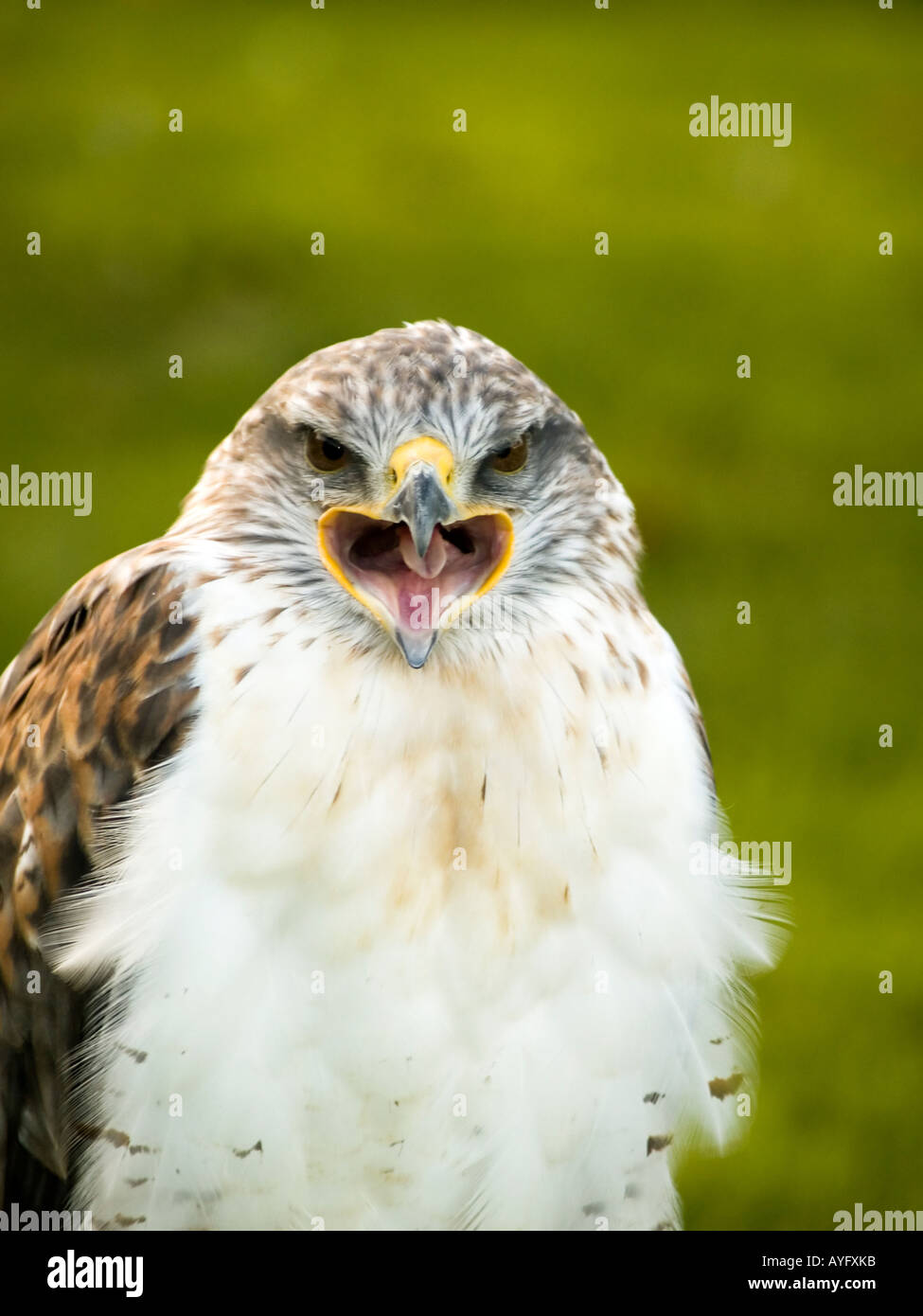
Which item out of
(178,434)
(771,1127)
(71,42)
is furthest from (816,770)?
(71,42)

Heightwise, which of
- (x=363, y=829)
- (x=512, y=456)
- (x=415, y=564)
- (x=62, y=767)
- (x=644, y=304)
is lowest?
(x=363, y=829)

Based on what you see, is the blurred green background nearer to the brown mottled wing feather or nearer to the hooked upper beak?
the brown mottled wing feather

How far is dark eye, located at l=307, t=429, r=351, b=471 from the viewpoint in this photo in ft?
9.75

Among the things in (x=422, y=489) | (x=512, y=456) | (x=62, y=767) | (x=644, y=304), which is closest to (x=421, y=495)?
(x=422, y=489)

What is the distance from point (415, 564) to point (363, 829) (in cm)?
44

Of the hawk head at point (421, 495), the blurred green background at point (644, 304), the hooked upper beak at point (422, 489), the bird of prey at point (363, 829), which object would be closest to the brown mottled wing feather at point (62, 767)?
the bird of prey at point (363, 829)

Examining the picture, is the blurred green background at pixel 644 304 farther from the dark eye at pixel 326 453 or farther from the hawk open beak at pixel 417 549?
the dark eye at pixel 326 453

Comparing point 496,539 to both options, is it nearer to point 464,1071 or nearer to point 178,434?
point 464,1071

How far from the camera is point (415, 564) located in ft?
9.66

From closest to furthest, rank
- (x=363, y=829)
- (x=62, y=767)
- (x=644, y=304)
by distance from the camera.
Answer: (x=363, y=829)
(x=62, y=767)
(x=644, y=304)

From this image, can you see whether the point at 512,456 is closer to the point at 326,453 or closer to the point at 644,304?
the point at 326,453

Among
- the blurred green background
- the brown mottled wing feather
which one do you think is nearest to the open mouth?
the brown mottled wing feather

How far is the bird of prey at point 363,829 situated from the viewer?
120 inches

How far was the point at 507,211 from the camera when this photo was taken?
9664mm
